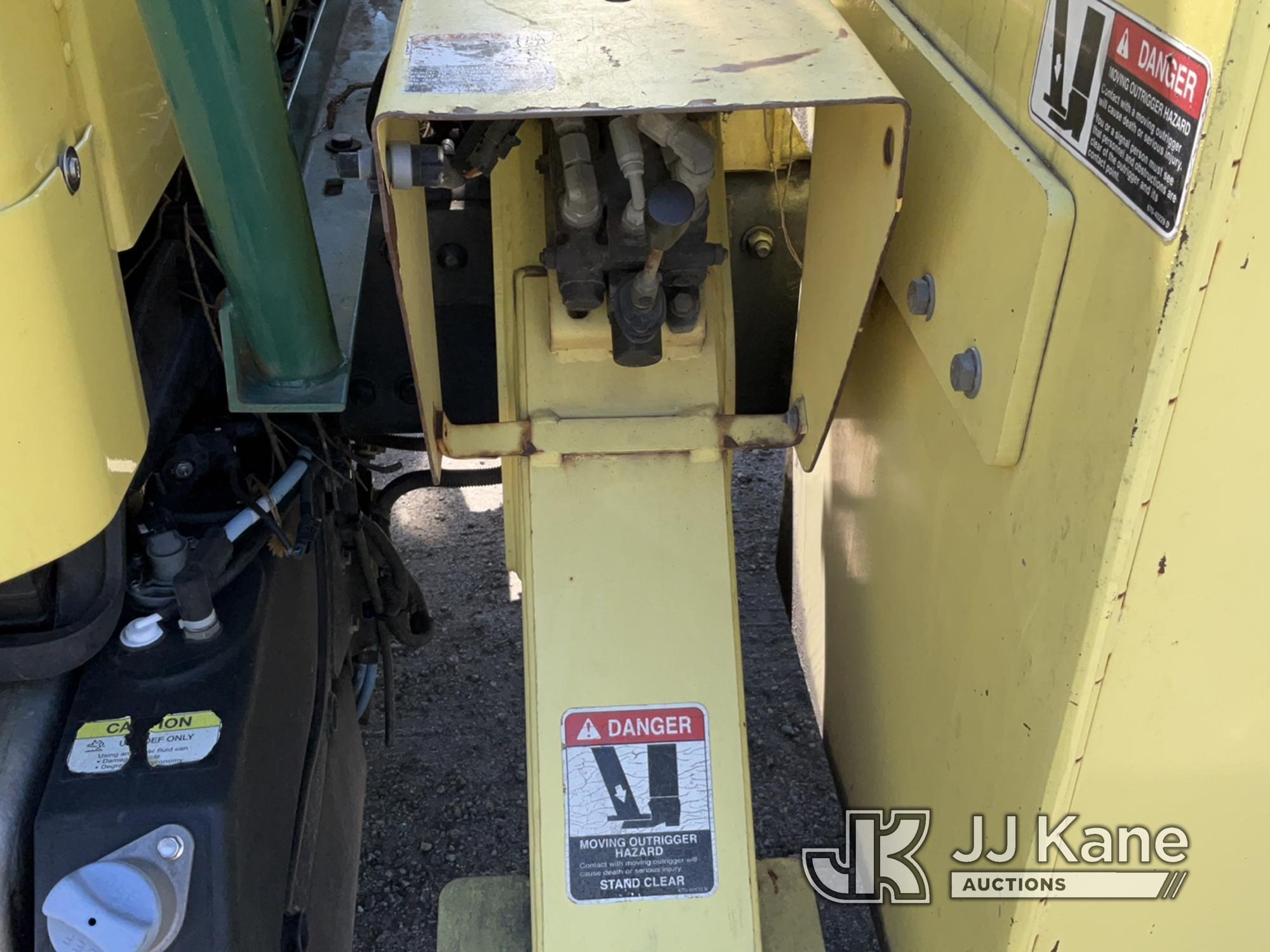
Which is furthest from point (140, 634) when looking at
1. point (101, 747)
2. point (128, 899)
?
point (128, 899)

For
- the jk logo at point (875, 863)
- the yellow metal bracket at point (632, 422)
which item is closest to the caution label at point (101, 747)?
the yellow metal bracket at point (632, 422)

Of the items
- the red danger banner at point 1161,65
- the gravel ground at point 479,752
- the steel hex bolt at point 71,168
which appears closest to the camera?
the red danger banner at point 1161,65

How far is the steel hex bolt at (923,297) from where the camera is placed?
0.89 m

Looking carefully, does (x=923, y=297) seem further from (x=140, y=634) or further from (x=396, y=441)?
(x=396, y=441)

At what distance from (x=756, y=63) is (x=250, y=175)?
0.44 m

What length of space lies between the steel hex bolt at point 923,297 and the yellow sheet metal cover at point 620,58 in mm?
186

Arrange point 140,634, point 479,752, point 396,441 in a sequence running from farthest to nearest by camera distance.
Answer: point 479,752, point 396,441, point 140,634

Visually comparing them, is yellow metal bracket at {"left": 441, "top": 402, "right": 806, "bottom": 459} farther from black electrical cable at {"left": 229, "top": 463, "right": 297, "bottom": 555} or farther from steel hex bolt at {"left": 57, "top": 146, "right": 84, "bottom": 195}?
steel hex bolt at {"left": 57, "top": 146, "right": 84, "bottom": 195}

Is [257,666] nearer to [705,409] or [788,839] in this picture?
[705,409]

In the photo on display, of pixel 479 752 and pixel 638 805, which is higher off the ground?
pixel 638 805

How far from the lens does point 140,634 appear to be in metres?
0.93

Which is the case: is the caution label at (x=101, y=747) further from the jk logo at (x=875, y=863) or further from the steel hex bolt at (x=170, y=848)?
the jk logo at (x=875, y=863)

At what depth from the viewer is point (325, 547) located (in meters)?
1.28

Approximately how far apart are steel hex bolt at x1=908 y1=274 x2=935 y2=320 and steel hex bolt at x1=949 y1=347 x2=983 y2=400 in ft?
0.30
